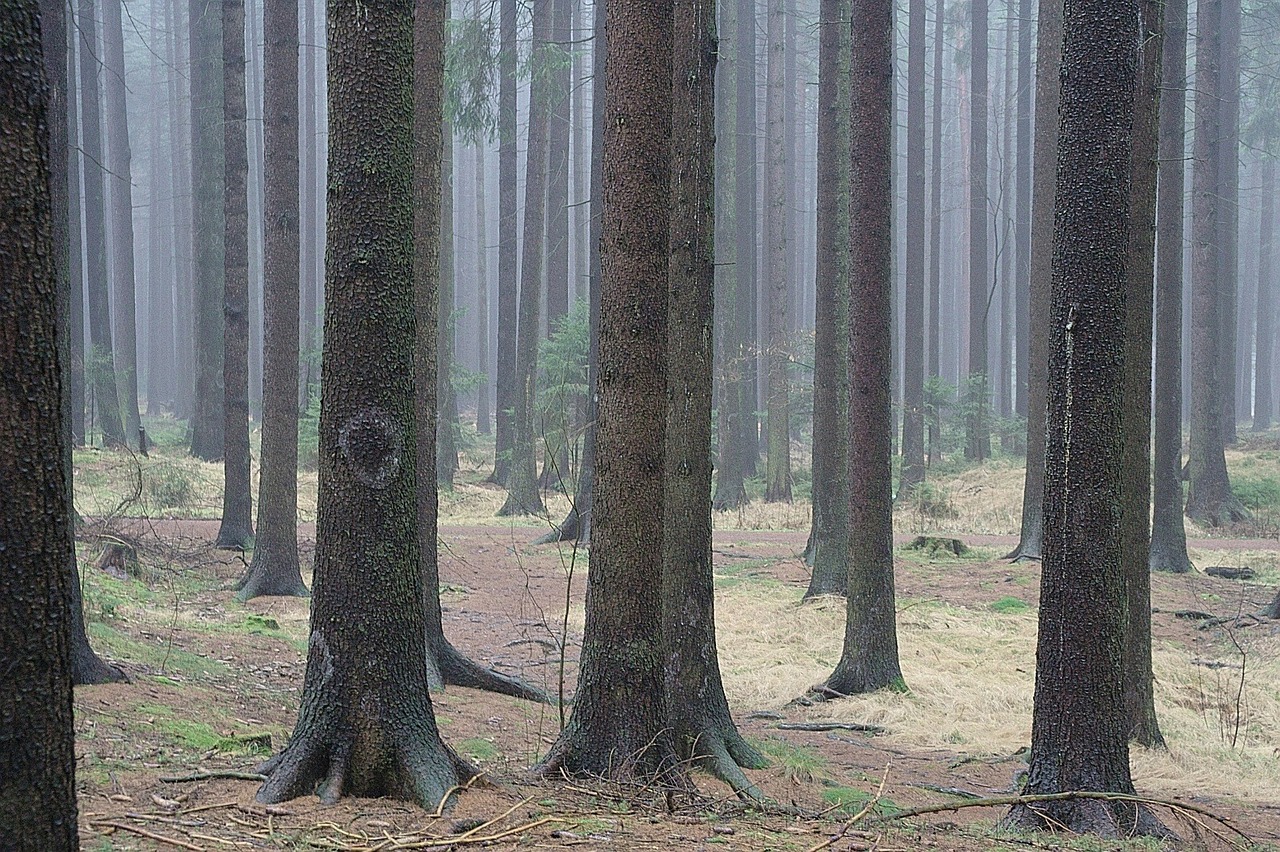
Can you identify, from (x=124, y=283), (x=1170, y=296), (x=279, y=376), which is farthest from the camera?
(x=124, y=283)

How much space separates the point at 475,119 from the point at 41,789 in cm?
2004

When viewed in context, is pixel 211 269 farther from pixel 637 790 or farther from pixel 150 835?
pixel 150 835

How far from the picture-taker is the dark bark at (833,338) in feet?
47.0

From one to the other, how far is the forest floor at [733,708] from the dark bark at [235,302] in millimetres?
756

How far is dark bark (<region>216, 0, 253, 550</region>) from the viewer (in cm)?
1545

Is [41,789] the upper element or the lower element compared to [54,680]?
lower

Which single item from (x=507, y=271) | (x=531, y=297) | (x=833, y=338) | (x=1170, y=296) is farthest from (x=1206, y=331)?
(x=507, y=271)

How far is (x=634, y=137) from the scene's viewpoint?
643cm

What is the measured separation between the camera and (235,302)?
51.9ft

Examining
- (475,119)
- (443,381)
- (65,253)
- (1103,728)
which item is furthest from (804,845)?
(443,381)

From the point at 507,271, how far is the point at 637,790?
74.3 feet

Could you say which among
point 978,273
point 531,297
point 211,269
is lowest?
point 531,297

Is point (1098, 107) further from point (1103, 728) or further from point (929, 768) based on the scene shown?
point (929, 768)

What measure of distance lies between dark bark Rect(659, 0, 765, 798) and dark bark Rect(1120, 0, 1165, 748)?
10.5 ft
